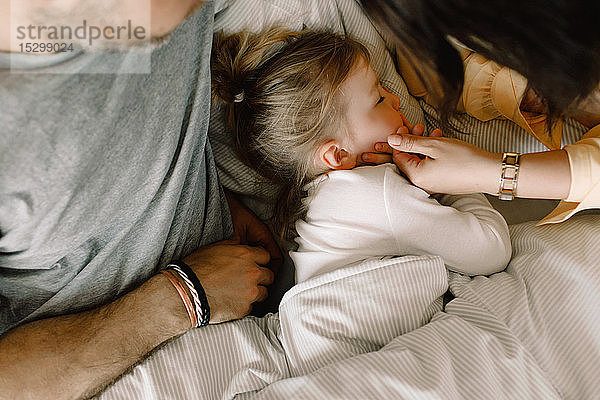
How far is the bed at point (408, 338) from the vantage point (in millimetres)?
971

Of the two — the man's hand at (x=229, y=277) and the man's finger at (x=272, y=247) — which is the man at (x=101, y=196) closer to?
the man's hand at (x=229, y=277)

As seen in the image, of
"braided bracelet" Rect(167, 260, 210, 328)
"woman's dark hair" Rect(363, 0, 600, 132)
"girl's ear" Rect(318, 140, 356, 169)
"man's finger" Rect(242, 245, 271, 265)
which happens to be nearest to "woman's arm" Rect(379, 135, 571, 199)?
"girl's ear" Rect(318, 140, 356, 169)

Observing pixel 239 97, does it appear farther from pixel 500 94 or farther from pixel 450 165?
pixel 500 94

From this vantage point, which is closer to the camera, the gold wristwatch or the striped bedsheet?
the striped bedsheet

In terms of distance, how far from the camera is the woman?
0.75 metres

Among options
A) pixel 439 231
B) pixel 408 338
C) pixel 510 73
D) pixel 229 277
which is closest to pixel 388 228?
pixel 439 231

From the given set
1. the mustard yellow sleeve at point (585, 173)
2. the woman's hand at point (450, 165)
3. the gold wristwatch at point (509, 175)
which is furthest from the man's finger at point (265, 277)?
the mustard yellow sleeve at point (585, 173)

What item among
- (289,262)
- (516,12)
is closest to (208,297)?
(289,262)

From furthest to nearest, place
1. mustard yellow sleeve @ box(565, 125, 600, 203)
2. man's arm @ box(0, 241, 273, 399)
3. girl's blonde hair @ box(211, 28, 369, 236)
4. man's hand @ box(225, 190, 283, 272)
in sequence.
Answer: man's hand @ box(225, 190, 283, 272)
girl's blonde hair @ box(211, 28, 369, 236)
mustard yellow sleeve @ box(565, 125, 600, 203)
man's arm @ box(0, 241, 273, 399)

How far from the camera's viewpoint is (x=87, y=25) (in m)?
0.85

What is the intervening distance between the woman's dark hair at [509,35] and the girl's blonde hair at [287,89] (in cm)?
35

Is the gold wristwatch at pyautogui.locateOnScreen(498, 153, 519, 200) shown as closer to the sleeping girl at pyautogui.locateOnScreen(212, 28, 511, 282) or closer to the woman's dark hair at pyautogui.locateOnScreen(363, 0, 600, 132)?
the sleeping girl at pyautogui.locateOnScreen(212, 28, 511, 282)

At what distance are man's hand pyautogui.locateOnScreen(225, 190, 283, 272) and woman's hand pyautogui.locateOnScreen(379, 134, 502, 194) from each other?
0.39 meters

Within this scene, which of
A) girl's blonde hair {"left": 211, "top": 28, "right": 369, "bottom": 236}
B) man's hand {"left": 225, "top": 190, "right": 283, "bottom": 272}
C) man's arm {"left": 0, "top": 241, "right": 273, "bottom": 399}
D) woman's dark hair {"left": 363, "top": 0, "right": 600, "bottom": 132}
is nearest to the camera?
woman's dark hair {"left": 363, "top": 0, "right": 600, "bottom": 132}
